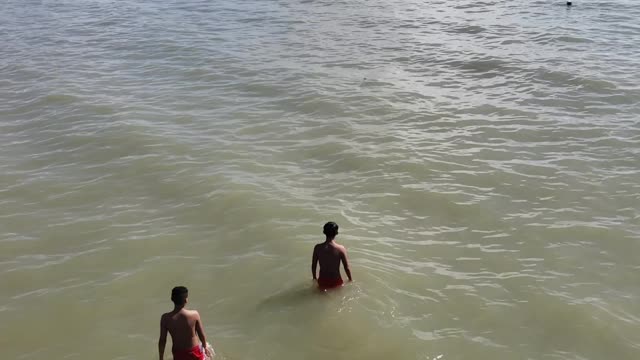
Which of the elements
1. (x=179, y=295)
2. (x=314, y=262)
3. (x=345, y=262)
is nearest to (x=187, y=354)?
(x=179, y=295)

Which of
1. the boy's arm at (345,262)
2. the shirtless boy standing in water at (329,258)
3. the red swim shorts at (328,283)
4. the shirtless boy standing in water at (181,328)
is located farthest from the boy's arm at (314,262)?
the shirtless boy standing in water at (181,328)

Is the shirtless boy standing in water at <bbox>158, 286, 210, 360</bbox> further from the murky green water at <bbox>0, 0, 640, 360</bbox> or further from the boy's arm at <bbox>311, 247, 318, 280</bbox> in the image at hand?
the boy's arm at <bbox>311, 247, 318, 280</bbox>

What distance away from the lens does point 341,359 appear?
6.60 meters

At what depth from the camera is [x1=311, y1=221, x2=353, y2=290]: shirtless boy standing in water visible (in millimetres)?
7547

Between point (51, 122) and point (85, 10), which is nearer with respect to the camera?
point (51, 122)

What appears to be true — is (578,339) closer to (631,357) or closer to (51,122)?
(631,357)

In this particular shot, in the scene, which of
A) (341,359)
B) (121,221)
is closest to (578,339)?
(341,359)

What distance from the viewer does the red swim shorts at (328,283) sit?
766 centimetres

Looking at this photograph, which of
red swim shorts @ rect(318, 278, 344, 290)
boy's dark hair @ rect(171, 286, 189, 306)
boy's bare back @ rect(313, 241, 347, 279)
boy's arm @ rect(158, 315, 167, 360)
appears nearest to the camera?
boy's dark hair @ rect(171, 286, 189, 306)

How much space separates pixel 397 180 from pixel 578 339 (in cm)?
470

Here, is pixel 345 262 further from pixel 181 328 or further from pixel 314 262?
pixel 181 328

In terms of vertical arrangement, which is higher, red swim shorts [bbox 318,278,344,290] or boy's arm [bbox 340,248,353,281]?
boy's arm [bbox 340,248,353,281]

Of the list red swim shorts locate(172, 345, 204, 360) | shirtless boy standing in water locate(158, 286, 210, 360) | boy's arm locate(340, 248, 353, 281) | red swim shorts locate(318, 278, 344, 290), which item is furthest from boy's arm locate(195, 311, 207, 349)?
boy's arm locate(340, 248, 353, 281)

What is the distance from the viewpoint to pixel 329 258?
24.8ft
